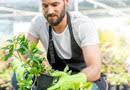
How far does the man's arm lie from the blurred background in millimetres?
1321

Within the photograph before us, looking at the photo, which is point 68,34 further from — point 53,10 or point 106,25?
point 106,25

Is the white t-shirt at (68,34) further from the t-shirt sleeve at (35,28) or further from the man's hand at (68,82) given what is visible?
the man's hand at (68,82)

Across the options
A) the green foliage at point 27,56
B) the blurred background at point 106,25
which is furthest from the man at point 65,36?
the blurred background at point 106,25

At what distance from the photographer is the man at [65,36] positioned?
2264 mm

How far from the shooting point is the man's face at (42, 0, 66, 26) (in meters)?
2.25

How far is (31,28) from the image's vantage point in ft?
8.68

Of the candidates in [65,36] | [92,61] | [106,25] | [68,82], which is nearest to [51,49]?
[65,36]

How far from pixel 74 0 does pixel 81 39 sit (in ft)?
7.02

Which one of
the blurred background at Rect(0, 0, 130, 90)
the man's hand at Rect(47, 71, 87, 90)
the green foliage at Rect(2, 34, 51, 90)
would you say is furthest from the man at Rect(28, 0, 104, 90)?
the man's hand at Rect(47, 71, 87, 90)

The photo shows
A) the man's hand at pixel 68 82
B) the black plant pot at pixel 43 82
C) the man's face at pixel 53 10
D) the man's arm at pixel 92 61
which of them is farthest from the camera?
the man's face at pixel 53 10

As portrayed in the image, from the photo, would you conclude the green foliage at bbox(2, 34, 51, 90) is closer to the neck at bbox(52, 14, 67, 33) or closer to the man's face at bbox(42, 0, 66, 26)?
the man's face at bbox(42, 0, 66, 26)

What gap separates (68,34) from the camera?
247 cm

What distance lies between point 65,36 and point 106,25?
1854 mm

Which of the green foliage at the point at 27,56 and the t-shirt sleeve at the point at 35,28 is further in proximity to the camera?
the t-shirt sleeve at the point at 35,28
